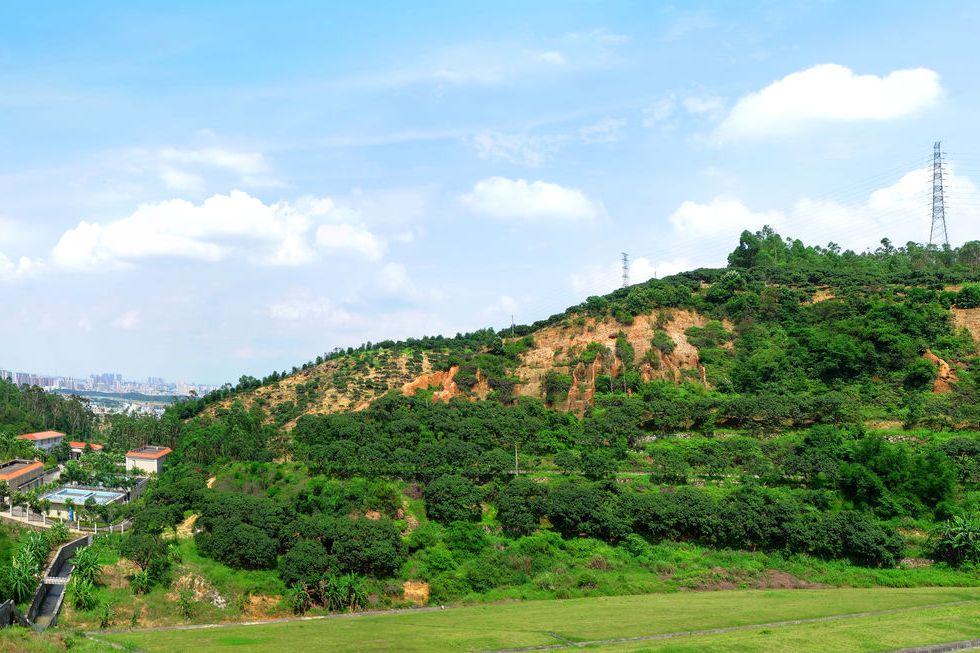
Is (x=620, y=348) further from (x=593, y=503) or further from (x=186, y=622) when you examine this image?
(x=186, y=622)

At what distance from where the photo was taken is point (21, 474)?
63.1 m

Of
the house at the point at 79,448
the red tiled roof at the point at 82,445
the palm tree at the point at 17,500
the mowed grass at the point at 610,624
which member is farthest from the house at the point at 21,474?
the mowed grass at the point at 610,624

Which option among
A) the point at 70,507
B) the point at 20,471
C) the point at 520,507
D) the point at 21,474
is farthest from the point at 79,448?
the point at 520,507

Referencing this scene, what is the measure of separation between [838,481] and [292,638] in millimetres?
33759

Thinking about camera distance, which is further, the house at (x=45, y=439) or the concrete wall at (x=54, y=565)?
the house at (x=45, y=439)

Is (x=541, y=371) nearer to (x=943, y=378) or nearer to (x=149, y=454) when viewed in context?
(x=943, y=378)

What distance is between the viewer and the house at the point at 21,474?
60.7 meters

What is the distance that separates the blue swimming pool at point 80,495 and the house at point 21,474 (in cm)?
304

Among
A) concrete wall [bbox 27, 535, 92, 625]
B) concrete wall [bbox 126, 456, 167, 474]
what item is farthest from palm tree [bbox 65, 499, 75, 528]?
concrete wall [bbox 126, 456, 167, 474]

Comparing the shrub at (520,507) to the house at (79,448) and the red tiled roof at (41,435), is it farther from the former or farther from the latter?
the red tiled roof at (41,435)

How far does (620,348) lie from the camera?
71.8 metres

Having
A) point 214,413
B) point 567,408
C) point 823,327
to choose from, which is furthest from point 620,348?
point 214,413

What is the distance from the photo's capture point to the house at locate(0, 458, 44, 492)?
199 ft

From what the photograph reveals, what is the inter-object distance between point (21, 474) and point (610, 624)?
2224 inches
